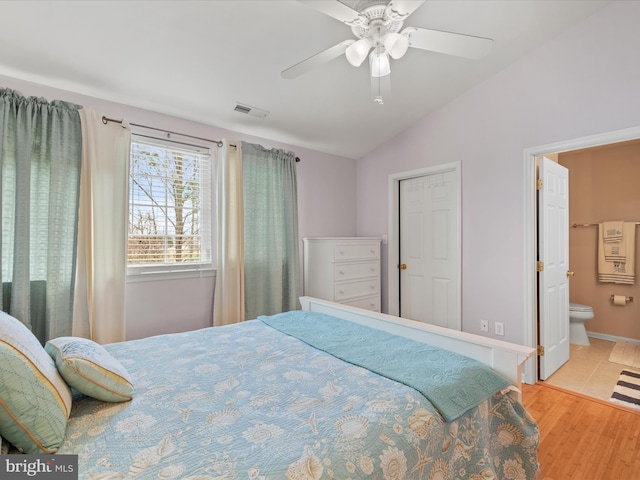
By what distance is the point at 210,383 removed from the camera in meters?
1.30

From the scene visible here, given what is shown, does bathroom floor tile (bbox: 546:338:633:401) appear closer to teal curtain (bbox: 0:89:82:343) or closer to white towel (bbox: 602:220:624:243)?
white towel (bbox: 602:220:624:243)

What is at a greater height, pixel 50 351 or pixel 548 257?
pixel 548 257

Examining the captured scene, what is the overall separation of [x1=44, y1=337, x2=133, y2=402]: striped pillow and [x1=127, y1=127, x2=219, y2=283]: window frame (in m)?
1.53

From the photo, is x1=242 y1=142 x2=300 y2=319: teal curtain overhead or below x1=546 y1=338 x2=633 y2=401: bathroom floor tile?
overhead

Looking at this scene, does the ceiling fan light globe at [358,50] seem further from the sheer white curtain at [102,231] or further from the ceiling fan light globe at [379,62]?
the sheer white curtain at [102,231]

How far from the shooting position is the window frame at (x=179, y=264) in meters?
2.65

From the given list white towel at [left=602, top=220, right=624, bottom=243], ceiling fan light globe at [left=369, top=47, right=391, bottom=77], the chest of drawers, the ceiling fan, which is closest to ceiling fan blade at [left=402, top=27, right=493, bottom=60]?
the ceiling fan

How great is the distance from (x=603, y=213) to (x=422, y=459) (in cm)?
438

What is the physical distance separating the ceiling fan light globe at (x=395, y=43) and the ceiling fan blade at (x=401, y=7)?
90mm

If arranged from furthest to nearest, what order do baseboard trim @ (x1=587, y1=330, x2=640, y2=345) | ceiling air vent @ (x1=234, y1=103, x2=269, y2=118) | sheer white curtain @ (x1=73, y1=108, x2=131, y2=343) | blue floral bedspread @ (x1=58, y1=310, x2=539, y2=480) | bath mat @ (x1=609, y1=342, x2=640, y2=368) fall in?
1. baseboard trim @ (x1=587, y1=330, x2=640, y2=345)
2. bath mat @ (x1=609, y1=342, x2=640, y2=368)
3. ceiling air vent @ (x1=234, y1=103, x2=269, y2=118)
4. sheer white curtain @ (x1=73, y1=108, x2=131, y2=343)
5. blue floral bedspread @ (x1=58, y1=310, x2=539, y2=480)

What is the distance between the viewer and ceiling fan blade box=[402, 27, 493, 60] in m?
1.55

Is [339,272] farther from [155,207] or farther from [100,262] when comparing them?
[100,262]

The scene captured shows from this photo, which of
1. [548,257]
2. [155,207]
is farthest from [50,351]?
[548,257]

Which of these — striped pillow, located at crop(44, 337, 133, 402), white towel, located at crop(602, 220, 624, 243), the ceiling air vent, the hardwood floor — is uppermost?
the ceiling air vent
